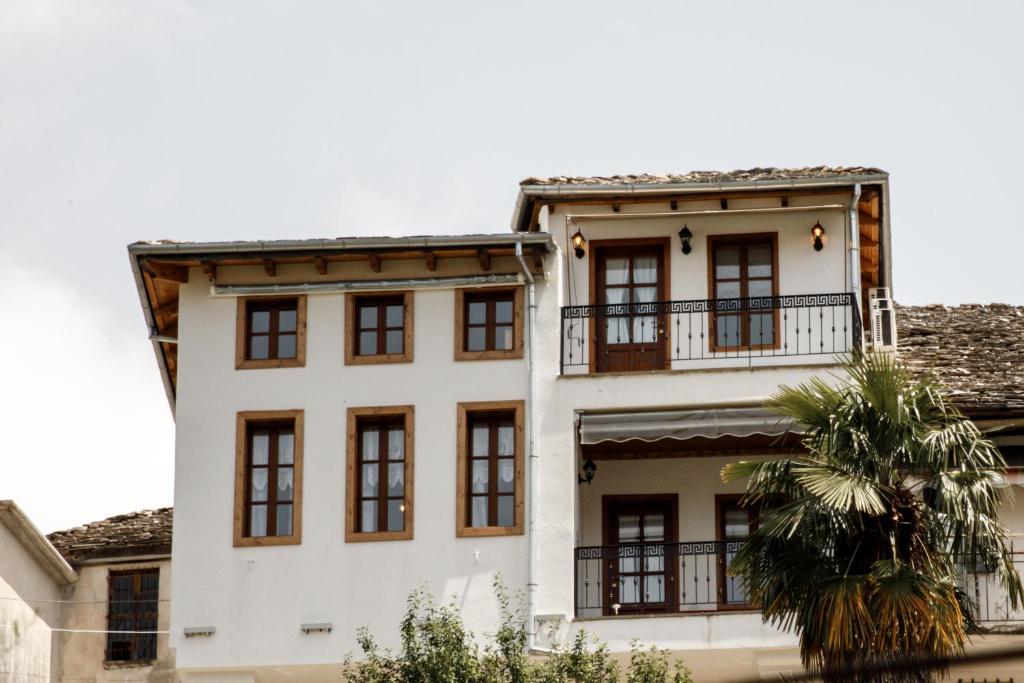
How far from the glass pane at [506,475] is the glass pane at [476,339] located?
1481 millimetres

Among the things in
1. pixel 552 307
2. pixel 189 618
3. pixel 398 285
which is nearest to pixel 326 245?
pixel 398 285

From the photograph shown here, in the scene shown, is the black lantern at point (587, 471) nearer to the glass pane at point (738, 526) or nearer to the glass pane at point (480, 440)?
the glass pane at point (480, 440)

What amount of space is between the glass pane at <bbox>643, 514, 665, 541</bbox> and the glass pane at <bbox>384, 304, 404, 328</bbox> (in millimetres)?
3978

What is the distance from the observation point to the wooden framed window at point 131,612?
29.8 meters

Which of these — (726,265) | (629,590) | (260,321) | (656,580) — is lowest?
(629,590)

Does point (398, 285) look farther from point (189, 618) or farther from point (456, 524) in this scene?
point (189, 618)

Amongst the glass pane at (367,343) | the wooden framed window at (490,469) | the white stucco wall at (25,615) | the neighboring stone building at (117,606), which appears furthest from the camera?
the neighboring stone building at (117,606)

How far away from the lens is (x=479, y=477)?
25.5 metres

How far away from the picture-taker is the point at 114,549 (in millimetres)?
30250

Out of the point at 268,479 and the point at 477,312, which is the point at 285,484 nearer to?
the point at 268,479

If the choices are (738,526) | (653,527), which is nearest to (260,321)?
(653,527)

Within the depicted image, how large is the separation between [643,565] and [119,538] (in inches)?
346

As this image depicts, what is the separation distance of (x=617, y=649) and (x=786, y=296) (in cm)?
491

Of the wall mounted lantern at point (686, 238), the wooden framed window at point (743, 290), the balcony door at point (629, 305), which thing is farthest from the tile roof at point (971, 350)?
the balcony door at point (629, 305)
